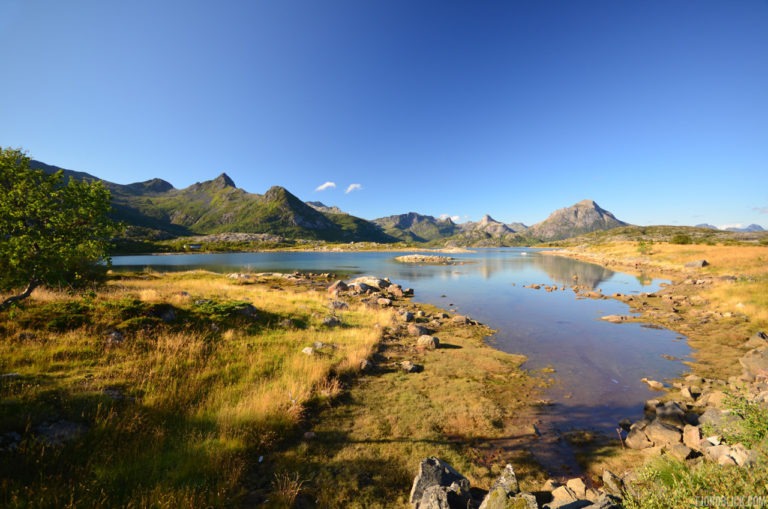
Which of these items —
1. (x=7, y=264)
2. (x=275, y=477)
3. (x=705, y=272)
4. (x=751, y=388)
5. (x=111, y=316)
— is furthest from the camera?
(x=705, y=272)

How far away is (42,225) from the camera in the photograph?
9.36m

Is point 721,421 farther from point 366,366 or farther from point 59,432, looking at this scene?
point 59,432

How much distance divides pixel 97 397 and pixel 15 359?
456 centimetres

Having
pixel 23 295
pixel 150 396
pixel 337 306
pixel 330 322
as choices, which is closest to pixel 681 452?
pixel 150 396

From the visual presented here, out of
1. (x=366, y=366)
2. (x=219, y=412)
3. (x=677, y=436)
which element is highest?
→ (x=219, y=412)

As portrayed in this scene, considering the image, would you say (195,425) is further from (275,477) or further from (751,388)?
(751,388)

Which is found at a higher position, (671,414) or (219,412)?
(219,412)

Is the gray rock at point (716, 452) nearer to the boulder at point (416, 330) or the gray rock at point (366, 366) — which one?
the gray rock at point (366, 366)

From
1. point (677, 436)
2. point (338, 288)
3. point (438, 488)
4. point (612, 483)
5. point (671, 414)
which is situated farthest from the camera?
point (338, 288)

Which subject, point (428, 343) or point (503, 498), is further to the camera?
point (428, 343)

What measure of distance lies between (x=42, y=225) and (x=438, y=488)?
14.1 metres

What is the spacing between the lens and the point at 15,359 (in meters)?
9.41

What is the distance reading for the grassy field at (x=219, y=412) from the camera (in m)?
5.86

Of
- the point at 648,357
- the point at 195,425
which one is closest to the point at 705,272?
the point at 648,357
